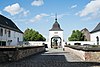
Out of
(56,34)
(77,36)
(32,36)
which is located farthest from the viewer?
(77,36)

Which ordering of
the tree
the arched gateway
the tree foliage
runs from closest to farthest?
the arched gateway < the tree foliage < the tree

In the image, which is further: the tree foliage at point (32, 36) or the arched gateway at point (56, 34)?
the tree foliage at point (32, 36)

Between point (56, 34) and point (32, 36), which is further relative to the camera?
point (32, 36)

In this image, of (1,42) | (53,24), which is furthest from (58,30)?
(1,42)

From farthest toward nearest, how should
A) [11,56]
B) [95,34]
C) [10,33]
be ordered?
1. [95,34]
2. [10,33]
3. [11,56]

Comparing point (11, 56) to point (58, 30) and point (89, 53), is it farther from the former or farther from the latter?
point (58, 30)

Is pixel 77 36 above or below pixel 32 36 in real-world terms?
below

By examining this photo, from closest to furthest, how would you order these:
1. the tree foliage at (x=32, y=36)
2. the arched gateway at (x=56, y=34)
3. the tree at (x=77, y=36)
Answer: the arched gateway at (x=56, y=34), the tree foliage at (x=32, y=36), the tree at (x=77, y=36)

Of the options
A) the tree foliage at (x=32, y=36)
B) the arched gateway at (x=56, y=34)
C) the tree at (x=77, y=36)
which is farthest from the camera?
the tree at (x=77, y=36)

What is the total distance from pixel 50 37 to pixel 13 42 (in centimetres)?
2166

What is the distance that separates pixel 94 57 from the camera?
18469 mm

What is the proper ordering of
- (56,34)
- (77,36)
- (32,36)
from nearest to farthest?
(56,34) < (32,36) < (77,36)

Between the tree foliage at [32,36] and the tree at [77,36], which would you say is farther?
the tree at [77,36]

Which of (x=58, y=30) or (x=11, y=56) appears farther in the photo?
(x=58, y=30)
